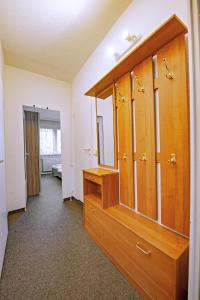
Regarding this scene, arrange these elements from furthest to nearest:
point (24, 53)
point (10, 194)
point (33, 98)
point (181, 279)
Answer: point (33, 98), point (10, 194), point (24, 53), point (181, 279)

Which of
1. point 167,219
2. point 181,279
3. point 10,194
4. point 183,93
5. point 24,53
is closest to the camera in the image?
point 181,279

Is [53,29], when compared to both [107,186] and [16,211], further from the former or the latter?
[16,211]

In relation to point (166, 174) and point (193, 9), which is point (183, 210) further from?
point (193, 9)

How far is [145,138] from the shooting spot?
4.44 ft

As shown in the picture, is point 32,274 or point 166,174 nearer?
point 166,174

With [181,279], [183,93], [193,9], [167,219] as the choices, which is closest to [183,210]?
[167,219]

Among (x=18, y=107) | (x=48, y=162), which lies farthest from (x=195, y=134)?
(x=48, y=162)

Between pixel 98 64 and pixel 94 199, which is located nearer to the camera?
pixel 94 199

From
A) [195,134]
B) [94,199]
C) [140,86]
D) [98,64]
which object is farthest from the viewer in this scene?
[98,64]

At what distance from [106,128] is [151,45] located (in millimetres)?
1137

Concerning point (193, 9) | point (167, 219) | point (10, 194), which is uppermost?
point (193, 9)

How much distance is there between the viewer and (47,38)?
203 cm

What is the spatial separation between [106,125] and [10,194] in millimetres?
2347

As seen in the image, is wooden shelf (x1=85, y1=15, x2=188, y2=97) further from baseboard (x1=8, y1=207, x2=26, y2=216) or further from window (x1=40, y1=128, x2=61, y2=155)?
window (x1=40, y1=128, x2=61, y2=155)
